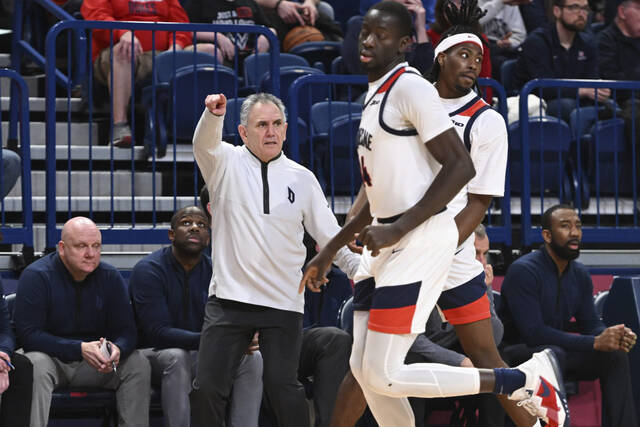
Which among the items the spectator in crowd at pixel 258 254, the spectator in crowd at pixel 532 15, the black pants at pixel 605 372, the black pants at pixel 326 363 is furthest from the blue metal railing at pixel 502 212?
the spectator in crowd at pixel 532 15

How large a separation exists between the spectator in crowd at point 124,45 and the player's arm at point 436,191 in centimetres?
339

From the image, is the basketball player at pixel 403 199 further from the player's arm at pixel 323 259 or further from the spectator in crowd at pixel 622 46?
the spectator in crowd at pixel 622 46

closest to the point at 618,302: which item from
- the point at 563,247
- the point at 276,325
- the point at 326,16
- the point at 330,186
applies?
the point at 563,247

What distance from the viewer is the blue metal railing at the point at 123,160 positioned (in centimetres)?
725

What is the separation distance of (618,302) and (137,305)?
120 inches

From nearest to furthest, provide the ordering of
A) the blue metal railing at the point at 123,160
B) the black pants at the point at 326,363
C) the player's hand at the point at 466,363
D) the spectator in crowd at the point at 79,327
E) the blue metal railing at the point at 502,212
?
the player's hand at the point at 466,363 < the spectator in crowd at the point at 79,327 < the black pants at the point at 326,363 < the blue metal railing at the point at 123,160 < the blue metal railing at the point at 502,212

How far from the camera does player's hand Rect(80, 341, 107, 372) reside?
6.26 m

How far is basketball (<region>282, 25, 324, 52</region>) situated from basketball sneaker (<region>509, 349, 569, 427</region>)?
18.3 feet

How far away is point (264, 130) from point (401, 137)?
1.28 m

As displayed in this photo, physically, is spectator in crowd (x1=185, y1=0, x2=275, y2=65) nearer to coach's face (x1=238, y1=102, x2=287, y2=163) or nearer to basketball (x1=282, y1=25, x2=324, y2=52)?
basketball (x1=282, y1=25, x2=324, y2=52)

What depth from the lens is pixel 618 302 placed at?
7.20 meters

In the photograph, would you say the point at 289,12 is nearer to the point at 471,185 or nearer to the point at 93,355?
the point at 93,355

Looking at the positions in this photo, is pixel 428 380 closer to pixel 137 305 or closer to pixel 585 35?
pixel 137 305

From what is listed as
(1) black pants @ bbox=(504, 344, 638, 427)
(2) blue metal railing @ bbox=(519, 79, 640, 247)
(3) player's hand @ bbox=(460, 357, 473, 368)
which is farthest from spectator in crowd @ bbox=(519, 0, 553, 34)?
(3) player's hand @ bbox=(460, 357, 473, 368)
